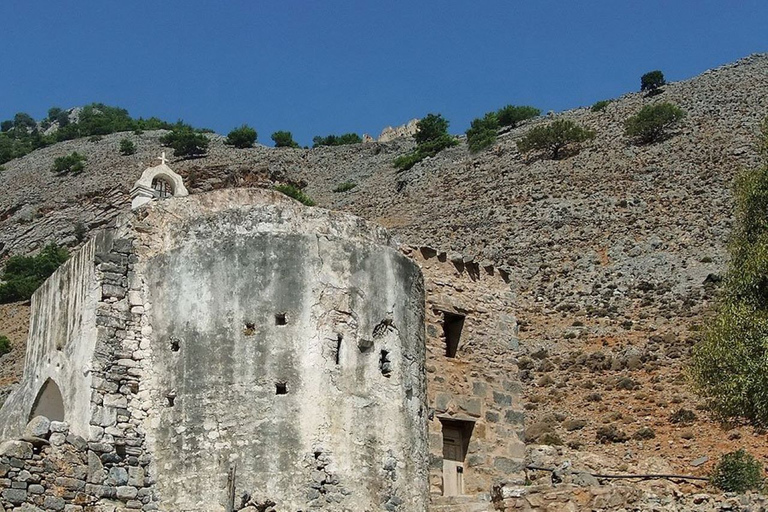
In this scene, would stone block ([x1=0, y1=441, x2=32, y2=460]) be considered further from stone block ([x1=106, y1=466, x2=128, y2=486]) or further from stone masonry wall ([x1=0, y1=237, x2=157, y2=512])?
stone block ([x1=106, y1=466, x2=128, y2=486])

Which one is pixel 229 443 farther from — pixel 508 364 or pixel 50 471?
pixel 508 364

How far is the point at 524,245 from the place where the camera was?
56.0 metres

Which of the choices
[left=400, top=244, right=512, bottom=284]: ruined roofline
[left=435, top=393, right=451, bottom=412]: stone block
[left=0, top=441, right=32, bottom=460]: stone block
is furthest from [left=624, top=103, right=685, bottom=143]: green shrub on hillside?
[left=0, top=441, right=32, bottom=460]: stone block

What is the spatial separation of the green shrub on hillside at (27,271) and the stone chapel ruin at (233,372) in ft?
142

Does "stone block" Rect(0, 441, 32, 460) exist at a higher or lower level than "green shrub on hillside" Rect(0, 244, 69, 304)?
lower

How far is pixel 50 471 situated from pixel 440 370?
20.0ft

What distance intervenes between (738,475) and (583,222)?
34564 millimetres

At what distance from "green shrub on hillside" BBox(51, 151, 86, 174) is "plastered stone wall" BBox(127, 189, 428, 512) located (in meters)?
66.1

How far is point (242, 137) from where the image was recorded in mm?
86438

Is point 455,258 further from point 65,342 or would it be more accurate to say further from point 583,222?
point 583,222

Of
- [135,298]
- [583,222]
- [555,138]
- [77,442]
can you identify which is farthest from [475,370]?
[555,138]

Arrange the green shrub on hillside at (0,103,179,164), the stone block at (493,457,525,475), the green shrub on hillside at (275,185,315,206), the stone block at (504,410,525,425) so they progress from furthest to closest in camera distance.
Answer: the green shrub on hillside at (0,103,179,164)
the green shrub on hillside at (275,185,315,206)
the stone block at (504,410,525,425)
the stone block at (493,457,525,475)

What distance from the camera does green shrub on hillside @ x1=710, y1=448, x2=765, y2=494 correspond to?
75.0 feet

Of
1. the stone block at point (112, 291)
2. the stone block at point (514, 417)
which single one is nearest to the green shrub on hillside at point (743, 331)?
the stone block at point (514, 417)
